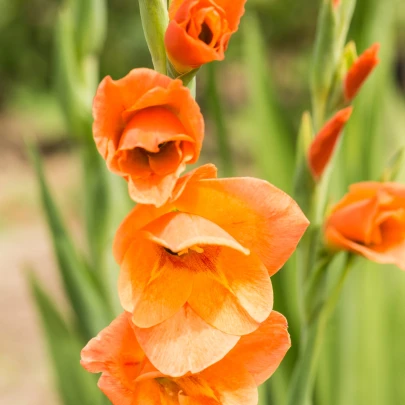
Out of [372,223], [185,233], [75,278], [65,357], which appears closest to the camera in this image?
[185,233]

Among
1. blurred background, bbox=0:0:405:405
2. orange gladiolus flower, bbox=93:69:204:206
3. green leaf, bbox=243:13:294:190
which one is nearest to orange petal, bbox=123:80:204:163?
orange gladiolus flower, bbox=93:69:204:206

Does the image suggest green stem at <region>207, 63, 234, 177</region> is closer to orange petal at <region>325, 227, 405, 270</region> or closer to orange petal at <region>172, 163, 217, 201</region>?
orange petal at <region>325, 227, 405, 270</region>

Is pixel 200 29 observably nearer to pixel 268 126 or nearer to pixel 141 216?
pixel 141 216

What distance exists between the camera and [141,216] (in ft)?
0.91

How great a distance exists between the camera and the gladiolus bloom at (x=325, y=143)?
365 millimetres

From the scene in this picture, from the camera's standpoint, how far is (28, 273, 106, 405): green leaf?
687mm

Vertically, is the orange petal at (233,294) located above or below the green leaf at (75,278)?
above

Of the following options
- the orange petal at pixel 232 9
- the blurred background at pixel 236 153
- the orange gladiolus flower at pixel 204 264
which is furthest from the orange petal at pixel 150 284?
the blurred background at pixel 236 153

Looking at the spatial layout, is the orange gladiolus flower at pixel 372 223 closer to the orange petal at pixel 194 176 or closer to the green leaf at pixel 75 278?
the orange petal at pixel 194 176

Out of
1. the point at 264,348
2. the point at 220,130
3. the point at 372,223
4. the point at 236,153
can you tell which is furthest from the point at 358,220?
the point at 236,153

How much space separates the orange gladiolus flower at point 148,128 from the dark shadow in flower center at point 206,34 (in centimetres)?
5

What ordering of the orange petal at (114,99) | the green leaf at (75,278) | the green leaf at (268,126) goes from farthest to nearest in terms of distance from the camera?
the green leaf at (268,126) → the green leaf at (75,278) → the orange petal at (114,99)

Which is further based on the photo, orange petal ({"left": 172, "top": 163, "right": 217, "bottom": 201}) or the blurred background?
the blurred background

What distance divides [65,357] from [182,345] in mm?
469
